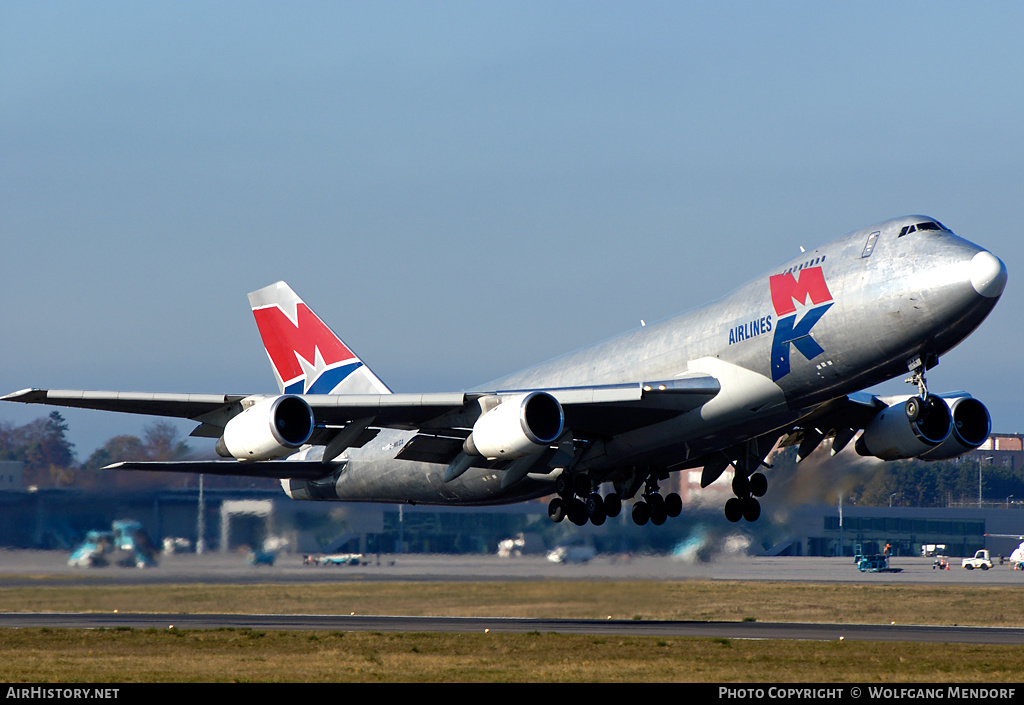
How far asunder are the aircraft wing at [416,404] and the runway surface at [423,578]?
1040 cm

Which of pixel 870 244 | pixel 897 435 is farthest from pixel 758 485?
pixel 870 244

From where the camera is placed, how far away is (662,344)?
93.7 feet

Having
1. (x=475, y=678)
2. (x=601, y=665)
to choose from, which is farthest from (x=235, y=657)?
(x=601, y=665)

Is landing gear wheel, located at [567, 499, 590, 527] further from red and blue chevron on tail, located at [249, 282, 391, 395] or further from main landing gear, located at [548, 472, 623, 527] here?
red and blue chevron on tail, located at [249, 282, 391, 395]

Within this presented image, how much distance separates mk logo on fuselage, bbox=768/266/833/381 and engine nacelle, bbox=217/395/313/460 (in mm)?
10689

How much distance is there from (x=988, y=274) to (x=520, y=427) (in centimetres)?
1041

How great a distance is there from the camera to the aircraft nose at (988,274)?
22.1 m

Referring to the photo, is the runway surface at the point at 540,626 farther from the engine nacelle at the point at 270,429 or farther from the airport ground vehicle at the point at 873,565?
the airport ground vehicle at the point at 873,565

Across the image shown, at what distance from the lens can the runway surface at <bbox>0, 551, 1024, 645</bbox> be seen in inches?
1455

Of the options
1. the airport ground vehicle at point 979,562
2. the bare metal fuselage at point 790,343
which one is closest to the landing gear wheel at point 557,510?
the bare metal fuselage at point 790,343

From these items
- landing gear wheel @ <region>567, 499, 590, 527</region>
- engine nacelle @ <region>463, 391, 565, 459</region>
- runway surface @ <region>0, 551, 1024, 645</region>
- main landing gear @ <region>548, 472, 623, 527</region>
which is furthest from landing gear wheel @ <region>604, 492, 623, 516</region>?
engine nacelle @ <region>463, 391, 565, 459</region>

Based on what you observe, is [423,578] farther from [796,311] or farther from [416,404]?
[796,311]
